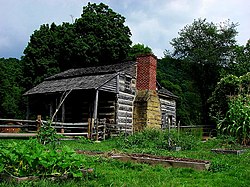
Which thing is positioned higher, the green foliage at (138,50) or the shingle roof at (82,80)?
the green foliage at (138,50)

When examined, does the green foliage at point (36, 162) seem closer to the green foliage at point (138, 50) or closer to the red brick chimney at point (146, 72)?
the red brick chimney at point (146, 72)

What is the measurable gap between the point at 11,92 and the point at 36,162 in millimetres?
29864

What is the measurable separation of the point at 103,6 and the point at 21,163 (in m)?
35.9

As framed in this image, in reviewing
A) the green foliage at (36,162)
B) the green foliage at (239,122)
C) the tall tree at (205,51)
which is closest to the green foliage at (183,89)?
the tall tree at (205,51)

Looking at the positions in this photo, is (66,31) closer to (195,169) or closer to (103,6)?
(103,6)

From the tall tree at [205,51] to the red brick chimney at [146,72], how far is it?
573 inches

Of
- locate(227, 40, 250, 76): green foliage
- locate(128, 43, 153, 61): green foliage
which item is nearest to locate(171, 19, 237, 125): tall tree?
locate(227, 40, 250, 76): green foliage

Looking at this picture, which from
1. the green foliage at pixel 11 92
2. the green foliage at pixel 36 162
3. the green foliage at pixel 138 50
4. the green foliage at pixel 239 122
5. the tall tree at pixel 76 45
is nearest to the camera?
the green foliage at pixel 36 162

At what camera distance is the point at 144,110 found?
2312 centimetres

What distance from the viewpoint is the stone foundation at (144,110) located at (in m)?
23.0

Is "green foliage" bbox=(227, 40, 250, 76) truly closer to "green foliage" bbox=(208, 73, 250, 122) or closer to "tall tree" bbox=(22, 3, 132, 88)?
"green foliage" bbox=(208, 73, 250, 122)

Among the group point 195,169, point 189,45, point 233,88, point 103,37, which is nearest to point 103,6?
point 103,37

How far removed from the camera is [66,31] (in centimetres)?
3681

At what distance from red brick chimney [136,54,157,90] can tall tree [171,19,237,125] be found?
573 inches
